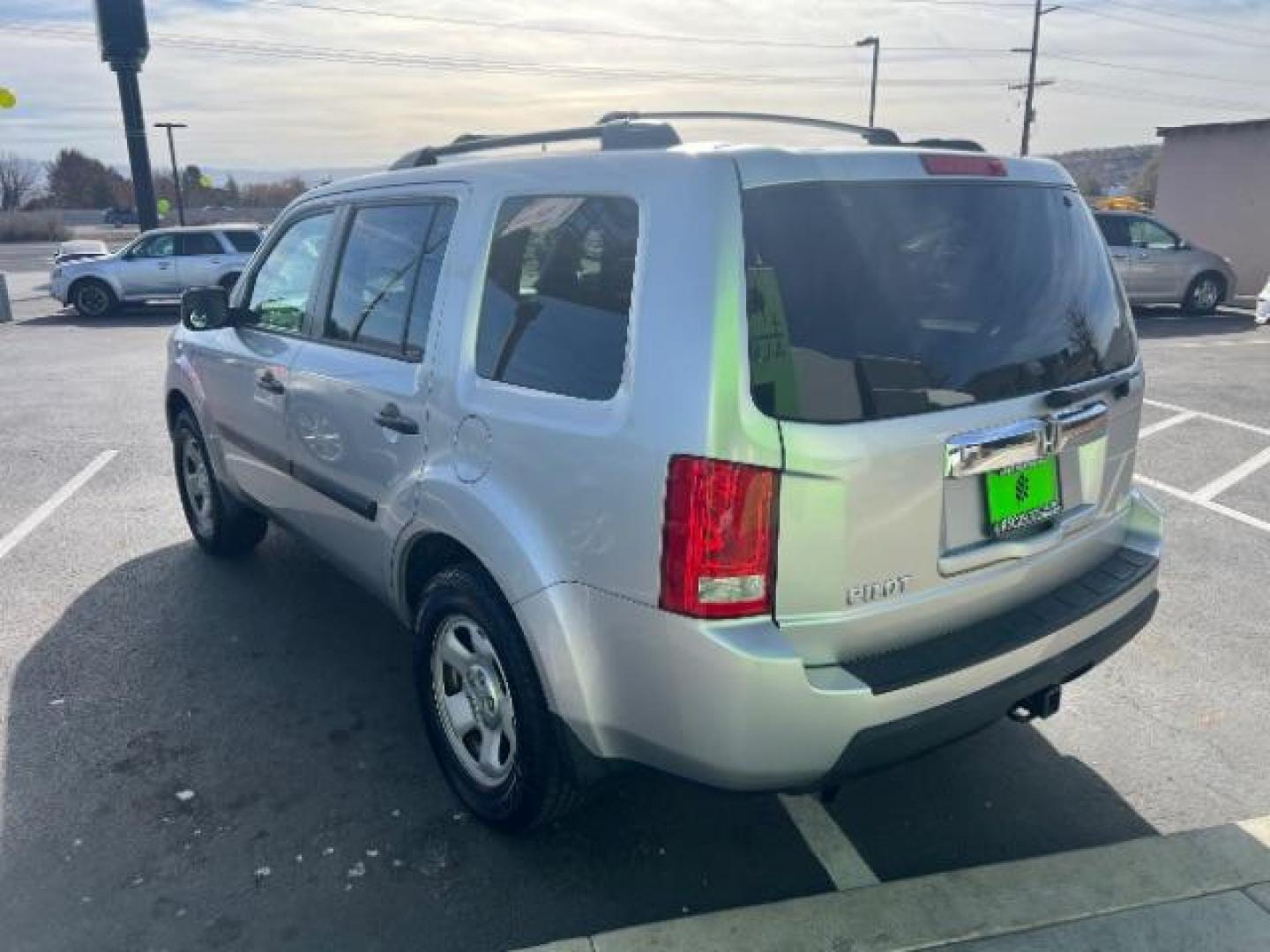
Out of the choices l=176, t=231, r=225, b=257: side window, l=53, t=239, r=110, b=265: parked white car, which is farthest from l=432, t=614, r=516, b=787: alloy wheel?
l=53, t=239, r=110, b=265: parked white car

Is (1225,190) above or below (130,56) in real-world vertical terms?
below

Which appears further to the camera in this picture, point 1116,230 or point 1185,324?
point 1116,230

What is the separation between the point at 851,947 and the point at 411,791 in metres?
1.42

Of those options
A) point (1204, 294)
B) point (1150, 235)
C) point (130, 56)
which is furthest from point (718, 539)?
point (130, 56)

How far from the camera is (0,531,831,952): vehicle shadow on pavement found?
8.38 ft

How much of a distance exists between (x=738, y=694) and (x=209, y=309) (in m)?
3.19

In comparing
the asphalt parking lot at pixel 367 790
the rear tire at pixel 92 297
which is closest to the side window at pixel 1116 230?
the asphalt parking lot at pixel 367 790

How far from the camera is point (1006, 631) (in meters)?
2.50

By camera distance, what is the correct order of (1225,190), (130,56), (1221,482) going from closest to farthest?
(1221,482), (1225,190), (130,56)

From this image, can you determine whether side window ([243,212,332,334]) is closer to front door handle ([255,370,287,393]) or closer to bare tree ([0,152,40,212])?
front door handle ([255,370,287,393])

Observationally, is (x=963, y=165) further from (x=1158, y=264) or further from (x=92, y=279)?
(x=92, y=279)

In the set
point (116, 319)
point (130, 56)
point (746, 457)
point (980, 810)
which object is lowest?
point (116, 319)

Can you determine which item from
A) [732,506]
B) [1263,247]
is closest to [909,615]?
[732,506]

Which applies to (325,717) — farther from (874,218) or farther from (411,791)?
(874,218)
